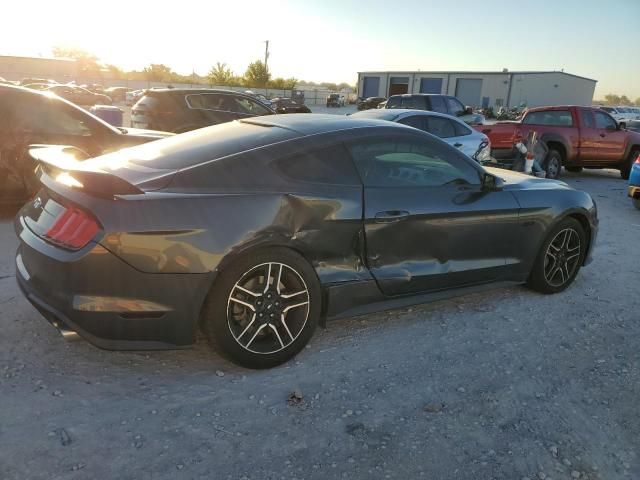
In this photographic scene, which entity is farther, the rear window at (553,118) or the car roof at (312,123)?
the rear window at (553,118)

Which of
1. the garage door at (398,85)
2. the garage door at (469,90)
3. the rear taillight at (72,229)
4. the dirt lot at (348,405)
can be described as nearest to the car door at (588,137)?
the dirt lot at (348,405)

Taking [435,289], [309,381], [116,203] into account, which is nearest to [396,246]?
[435,289]

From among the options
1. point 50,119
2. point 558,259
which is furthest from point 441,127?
point 50,119

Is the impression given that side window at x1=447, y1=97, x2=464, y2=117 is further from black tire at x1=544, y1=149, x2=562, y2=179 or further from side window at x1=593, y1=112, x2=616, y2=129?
side window at x1=593, y1=112, x2=616, y2=129

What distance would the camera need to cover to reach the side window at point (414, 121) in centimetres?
866

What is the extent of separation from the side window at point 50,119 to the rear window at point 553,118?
9.94m

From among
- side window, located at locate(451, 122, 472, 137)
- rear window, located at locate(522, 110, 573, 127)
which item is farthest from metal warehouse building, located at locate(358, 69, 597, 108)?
side window, located at locate(451, 122, 472, 137)

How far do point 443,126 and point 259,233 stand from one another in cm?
710

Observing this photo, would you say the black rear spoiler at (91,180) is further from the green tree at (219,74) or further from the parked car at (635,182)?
the green tree at (219,74)

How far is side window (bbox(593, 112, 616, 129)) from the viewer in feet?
40.4

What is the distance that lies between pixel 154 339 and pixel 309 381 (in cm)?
92

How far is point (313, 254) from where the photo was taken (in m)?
3.23

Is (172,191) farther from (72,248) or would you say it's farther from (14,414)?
(14,414)

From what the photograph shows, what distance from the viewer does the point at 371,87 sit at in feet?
232
